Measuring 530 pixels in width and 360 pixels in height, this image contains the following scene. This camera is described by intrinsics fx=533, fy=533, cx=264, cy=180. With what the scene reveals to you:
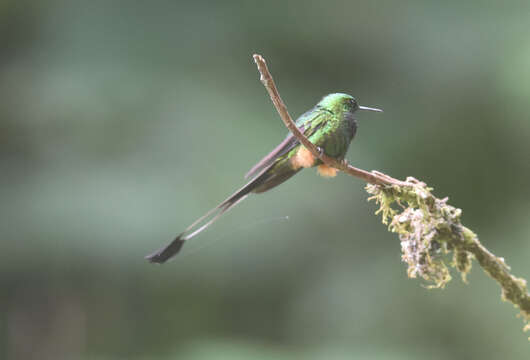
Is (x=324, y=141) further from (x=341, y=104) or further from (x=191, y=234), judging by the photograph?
(x=191, y=234)

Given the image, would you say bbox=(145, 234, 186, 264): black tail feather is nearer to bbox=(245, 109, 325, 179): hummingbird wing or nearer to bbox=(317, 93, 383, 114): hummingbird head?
bbox=(245, 109, 325, 179): hummingbird wing

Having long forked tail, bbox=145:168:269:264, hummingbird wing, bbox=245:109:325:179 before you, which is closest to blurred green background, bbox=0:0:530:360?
hummingbird wing, bbox=245:109:325:179

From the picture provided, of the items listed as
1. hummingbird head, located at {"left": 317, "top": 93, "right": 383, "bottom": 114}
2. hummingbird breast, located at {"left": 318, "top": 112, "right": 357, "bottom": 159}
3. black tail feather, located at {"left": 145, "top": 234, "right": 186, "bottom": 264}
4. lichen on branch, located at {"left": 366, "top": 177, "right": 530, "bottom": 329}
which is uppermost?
hummingbird head, located at {"left": 317, "top": 93, "right": 383, "bottom": 114}

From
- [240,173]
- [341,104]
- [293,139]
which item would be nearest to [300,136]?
[293,139]

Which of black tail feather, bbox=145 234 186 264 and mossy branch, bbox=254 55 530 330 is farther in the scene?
black tail feather, bbox=145 234 186 264

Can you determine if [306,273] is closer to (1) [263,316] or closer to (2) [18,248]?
(1) [263,316]

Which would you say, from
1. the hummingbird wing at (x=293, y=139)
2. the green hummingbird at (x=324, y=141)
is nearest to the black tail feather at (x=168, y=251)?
the green hummingbird at (x=324, y=141)

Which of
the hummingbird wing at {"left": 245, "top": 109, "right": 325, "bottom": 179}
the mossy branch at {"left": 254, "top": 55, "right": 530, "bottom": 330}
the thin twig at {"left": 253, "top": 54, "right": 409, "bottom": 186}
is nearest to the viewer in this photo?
the thin twig at {"left": 253, "top": 54, "right": 409, "bottom": 186}

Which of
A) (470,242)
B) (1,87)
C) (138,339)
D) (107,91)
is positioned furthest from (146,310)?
(470,242)
